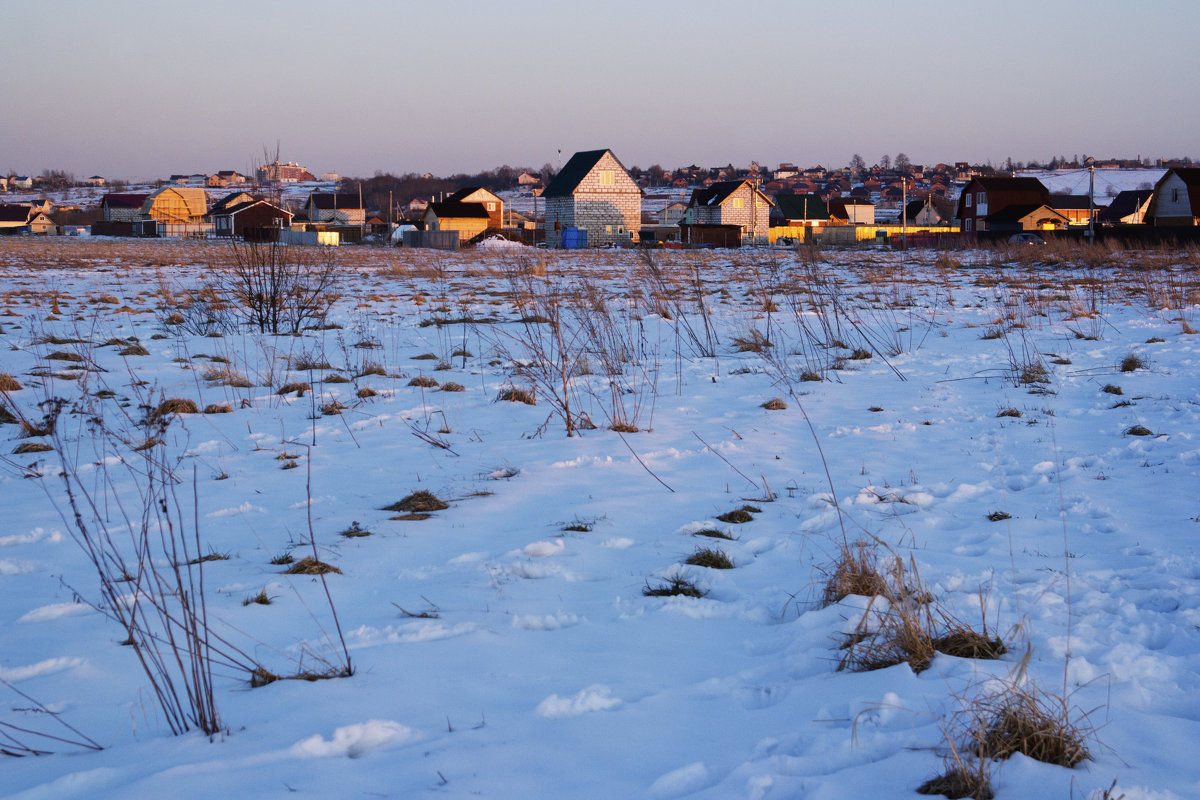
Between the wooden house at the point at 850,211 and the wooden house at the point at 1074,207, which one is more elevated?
the wooden house at the point at 850,211

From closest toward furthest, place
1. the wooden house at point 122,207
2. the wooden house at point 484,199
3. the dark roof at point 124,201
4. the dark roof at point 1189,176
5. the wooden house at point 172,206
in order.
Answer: the dark roof at point 1189,176
the wooden house at point 484,199
the wooden house at point 172,206
the wooden house at point 122,207
the dark roof at point 124,201

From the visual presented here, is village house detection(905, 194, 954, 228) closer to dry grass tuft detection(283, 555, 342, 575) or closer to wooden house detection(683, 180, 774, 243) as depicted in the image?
wooden house detection(683, 180, 774, 243)

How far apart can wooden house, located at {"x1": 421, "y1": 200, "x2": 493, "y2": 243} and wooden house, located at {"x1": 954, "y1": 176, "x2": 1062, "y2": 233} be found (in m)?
39.7

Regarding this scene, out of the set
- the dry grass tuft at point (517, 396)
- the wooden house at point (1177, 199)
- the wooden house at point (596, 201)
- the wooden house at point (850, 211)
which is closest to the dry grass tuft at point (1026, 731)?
the dry grass tuft at point (517, 396)

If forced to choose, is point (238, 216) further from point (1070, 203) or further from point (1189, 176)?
point (1070, 203)

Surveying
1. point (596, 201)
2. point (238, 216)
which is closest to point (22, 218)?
point (238, 216)

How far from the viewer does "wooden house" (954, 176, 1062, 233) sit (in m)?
63.4

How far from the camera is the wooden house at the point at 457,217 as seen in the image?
73000 millimetres

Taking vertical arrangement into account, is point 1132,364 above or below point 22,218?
below

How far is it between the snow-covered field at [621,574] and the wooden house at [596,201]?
52309 mm

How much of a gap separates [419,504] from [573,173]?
58.6 m

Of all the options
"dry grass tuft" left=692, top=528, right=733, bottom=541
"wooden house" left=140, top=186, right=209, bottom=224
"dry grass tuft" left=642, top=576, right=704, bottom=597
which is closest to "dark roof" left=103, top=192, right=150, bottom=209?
"wooden house" left=140, top=186, right=209, bottom=224

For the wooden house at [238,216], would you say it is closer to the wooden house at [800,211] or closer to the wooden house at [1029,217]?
the wooden house at [800,211]

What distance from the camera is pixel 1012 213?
60781mm
